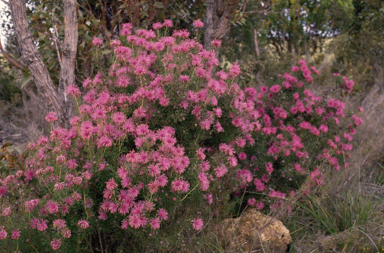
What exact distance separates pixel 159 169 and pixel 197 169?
37 centimetres

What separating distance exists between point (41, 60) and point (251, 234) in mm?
Answer: 2560

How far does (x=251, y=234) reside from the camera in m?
2.92

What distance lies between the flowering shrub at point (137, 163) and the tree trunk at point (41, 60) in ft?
2.27

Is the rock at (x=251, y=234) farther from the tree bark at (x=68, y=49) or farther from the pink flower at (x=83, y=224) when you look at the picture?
the tree bark at (x=68, y=49)

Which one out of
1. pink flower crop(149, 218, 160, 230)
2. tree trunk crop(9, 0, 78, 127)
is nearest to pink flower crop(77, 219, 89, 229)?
pink flower crop(149, 218, 160, 230)

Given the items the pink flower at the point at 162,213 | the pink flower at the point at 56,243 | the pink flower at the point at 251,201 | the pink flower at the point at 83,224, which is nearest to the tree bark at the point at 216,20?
the pink flower at the point at 251,201

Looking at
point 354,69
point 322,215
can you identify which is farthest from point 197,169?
point 354,69

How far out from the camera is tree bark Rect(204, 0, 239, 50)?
3734mm

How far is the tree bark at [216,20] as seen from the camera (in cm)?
373

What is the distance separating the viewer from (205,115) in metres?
2.40

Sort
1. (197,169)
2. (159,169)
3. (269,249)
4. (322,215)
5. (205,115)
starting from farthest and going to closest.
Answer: (322,215), (269,249), (205,115), (197,169), (159,169)

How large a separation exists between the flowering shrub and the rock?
0.60 ft

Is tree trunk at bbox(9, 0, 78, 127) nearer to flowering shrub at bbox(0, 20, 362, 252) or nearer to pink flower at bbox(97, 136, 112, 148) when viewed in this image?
flowering shrub at bbox(0, 20, 362, 252)

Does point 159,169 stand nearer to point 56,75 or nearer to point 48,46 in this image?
point 48,46
